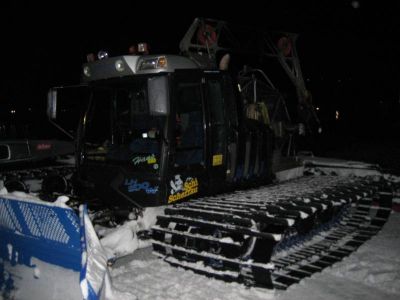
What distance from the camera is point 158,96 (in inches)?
169

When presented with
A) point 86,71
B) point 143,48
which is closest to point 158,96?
point 143,48

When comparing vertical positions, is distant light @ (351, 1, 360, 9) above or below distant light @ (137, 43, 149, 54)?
above

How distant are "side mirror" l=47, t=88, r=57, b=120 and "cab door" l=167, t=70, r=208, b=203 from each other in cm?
178

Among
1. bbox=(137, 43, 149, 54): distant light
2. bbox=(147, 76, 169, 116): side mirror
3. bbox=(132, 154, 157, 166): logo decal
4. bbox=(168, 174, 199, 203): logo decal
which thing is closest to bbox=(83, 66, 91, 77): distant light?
bbox=(137, 43, 149, 54): distant light

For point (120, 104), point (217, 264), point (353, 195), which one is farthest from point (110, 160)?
point (353, 195)

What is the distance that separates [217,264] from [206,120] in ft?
5.75

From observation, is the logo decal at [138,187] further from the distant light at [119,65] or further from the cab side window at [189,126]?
the distant light at [119,65]

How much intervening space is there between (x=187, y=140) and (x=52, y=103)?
1946 millimetres

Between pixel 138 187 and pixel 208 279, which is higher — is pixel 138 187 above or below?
above

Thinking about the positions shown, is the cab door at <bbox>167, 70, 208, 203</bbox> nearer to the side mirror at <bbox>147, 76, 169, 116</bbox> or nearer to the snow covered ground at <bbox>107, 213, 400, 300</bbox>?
the side mirror at <bbox>147, 76, 169, 116</bbox>

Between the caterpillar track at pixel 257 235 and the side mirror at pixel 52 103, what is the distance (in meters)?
2.29

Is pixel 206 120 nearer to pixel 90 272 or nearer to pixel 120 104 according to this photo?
pixel 120 104

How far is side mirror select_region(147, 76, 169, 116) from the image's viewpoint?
425 centimetres

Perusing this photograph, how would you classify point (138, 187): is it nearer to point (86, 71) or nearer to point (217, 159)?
point (217, 159)
